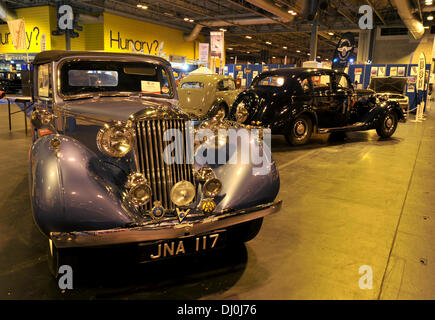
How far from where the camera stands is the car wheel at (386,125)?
8305 mm

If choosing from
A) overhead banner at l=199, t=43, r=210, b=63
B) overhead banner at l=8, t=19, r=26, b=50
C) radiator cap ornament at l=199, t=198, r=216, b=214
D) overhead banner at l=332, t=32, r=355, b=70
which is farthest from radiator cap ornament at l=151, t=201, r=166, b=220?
overhead banner at l=199, t=43, r=210, b=63

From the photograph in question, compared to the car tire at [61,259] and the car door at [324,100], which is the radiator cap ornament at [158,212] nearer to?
the car tire at [61,259]

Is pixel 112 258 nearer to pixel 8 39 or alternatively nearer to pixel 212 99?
pixel 212 99

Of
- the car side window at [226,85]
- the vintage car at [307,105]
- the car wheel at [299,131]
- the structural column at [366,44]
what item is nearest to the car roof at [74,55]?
the vintage car at [307,105]

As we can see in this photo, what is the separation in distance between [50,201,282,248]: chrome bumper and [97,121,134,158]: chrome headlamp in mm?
567

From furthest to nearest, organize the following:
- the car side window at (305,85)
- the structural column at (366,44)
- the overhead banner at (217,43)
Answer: the structural column at (366,44)
the overhead banner at (217,43)
the car side window at (305,85)

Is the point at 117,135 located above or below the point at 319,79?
below

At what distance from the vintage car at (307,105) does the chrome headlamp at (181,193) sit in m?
4.80

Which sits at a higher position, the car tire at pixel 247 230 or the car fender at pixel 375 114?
the car fender at pixel 375 114

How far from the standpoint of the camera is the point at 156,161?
242 cm

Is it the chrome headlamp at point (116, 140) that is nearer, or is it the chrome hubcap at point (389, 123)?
the chrome headlamp at point (116, 140)
